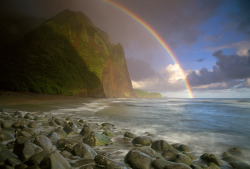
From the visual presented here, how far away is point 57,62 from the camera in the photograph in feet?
122

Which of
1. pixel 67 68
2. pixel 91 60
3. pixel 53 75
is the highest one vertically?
pixel 91 60

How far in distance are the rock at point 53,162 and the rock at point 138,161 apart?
1180 millimetres

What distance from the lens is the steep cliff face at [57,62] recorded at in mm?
25266

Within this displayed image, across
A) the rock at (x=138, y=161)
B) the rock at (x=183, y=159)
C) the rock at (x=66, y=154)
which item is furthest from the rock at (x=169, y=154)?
the rock at (x=66, y=154)

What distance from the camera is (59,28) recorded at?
49.4 meters

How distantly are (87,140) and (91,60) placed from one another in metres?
51.2

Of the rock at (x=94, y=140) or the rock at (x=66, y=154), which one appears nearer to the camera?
the rock at (x=66, y=154)

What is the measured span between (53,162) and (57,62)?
130 feet

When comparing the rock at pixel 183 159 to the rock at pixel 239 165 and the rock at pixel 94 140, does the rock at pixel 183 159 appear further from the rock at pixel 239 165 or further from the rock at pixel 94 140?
the rock at pixel 94 140

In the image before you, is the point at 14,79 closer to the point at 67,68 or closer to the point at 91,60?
the point at 67,68

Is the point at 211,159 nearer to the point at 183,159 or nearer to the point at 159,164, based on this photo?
the point at 183,159

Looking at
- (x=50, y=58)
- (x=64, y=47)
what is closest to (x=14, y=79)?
(x=50, y=58)

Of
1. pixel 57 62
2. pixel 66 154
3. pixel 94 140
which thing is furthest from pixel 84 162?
pixel 57 62

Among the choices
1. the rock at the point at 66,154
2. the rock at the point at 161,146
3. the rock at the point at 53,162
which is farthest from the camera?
the rock at the point at 161,146
